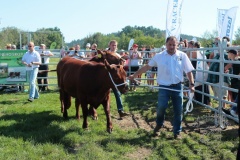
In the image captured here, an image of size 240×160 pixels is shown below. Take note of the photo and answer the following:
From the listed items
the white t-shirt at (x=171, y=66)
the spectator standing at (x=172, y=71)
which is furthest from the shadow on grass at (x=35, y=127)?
the white t-shirt at (x=171, y=66)

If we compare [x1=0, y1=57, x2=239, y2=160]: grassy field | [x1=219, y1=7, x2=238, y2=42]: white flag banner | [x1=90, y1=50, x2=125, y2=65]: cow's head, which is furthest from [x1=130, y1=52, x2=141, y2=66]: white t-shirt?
[x1=90, y1=50, x2=125, y2=65]: cow's head

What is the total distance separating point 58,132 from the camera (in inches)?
248

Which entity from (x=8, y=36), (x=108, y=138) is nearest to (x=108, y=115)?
(x=108, y=138)

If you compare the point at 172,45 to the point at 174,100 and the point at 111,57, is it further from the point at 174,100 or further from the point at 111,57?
the point at 111,57

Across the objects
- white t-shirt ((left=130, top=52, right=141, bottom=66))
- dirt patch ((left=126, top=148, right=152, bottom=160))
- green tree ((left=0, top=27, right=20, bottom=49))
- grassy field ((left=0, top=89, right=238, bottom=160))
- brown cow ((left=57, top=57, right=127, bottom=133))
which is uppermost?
green tree ((left=0, top=27, right=20, bottom=49))

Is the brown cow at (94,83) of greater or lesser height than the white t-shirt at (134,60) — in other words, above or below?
below

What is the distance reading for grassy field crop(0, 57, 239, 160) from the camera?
510 centimetres

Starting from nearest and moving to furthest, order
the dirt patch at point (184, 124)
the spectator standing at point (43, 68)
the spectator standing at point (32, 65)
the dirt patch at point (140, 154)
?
1. the dirt patch at point (140, 154)
2. the dirt patch at point (184, 124)
3. the spectator standing at point (32, 65)
4. the spectator standing at point (43, 68)

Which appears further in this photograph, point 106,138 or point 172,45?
point 106,138

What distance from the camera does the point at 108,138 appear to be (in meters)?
5.98

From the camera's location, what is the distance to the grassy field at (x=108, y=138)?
5.10 m

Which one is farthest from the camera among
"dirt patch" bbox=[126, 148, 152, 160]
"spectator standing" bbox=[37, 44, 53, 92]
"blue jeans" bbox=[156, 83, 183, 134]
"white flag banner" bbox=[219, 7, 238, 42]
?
"spectator standing" bbox=[37, 44, 53, 92]

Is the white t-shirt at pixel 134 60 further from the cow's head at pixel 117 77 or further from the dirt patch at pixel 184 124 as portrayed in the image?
the cow's head at pixel 117 77

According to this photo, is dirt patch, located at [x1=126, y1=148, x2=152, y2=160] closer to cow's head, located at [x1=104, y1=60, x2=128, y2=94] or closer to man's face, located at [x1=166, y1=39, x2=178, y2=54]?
cow's head, located at [x1=104, y1=60, x2=128, y2=94]
